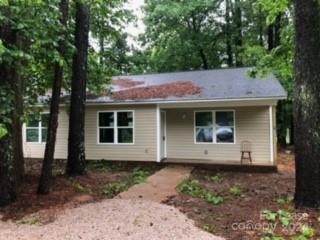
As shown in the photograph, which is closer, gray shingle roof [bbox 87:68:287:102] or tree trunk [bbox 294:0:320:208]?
tree trunk [bbox 294:0:320:208]

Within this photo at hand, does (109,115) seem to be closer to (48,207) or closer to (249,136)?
(249,136)

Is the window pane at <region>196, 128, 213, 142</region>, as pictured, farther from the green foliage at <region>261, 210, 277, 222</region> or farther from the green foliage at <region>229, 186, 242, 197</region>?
the green foliage at <region>261, 210, 277, 222</region>

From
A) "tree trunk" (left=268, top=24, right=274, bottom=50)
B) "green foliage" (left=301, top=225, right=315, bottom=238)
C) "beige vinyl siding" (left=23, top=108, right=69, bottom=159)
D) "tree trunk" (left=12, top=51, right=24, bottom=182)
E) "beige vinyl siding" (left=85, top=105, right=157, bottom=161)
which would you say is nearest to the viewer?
"green foliage" (left=301, top=225, right=315, bottom=238)

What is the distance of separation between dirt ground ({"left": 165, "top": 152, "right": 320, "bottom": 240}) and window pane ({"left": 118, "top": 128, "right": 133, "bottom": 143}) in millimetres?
4181

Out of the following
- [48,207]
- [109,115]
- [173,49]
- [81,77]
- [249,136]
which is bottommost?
[48,207]

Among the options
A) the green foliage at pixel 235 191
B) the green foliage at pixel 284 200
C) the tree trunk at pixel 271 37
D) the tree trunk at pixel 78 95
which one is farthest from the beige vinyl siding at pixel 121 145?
the tree trunk at pixel 271 37

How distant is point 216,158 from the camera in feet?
43.6

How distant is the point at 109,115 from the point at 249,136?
583 centimetres

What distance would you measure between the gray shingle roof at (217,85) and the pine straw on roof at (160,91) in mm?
186

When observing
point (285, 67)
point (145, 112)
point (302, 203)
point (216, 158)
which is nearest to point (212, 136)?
point (216, 158)

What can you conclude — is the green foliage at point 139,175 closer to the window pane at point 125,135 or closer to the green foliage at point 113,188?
the green foliage at point 113,188

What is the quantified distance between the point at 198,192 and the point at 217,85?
6.30 metres

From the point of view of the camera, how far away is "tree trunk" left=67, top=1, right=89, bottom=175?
1048 cm

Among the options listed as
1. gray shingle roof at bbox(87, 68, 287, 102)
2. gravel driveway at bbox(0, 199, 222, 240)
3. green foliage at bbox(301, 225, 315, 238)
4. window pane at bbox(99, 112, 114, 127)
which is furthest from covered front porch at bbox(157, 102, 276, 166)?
green foliage at bbox(301, 225, 315, 238)
